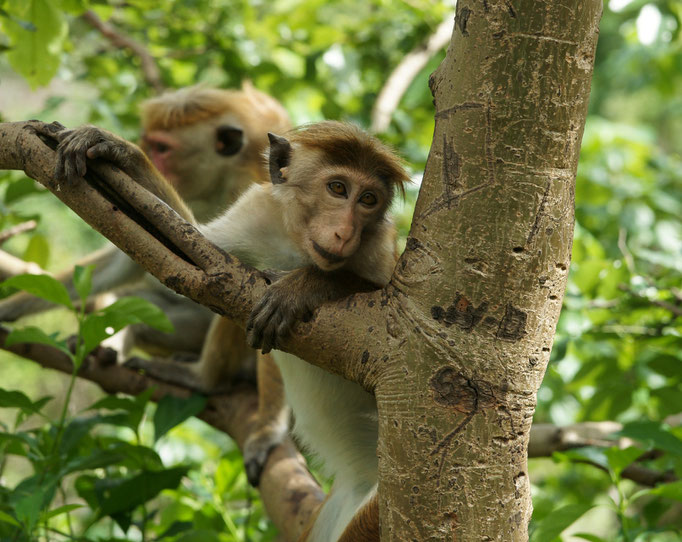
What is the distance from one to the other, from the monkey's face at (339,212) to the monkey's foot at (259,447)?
68.9 inches

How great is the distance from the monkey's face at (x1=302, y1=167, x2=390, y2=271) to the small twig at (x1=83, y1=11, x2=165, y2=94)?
3.08 metres

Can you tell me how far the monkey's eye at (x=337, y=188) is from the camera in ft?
8.49

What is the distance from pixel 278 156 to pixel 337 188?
0.41 meters

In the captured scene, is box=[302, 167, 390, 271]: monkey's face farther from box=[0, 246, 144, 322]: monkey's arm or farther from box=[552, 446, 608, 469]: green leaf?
box=[0, 246, 144, 322]: monkey's arm

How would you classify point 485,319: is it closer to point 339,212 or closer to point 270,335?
point 270,335

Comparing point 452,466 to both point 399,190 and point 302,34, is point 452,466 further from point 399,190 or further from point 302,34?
point 302,34

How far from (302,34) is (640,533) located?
167 inches

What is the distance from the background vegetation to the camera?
271 centimetres

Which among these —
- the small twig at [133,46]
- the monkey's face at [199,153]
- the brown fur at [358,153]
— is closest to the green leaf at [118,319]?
the brown fur at [358,153]

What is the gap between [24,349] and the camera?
3738mm

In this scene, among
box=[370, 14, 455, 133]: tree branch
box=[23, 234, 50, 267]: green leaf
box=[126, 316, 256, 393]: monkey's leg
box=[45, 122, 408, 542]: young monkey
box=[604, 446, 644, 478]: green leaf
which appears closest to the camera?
box=[45, 122, 408, 542]: young monkey

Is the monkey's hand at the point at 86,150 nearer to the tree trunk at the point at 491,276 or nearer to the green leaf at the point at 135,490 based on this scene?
the tree trunk at the point at 491,276

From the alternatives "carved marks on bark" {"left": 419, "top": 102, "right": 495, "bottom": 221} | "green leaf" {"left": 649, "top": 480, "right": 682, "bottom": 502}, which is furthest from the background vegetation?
"carved marks on bark" {"left": 419, "top": 102, "right": 495, "bottom": 221}

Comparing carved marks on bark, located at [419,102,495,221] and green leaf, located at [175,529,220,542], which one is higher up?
carved marks on bark, located at [419,102,495,221]
